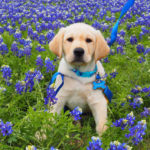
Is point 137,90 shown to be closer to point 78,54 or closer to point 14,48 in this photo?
point 78,54

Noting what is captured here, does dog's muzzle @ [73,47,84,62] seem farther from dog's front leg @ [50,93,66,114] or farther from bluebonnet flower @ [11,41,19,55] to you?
bluebonnet flower @ [11,41,19,55]

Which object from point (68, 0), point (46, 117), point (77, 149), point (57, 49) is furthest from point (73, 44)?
point (68, 0)

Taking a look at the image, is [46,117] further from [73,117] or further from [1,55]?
[1,55]

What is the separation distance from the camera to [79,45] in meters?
2.93

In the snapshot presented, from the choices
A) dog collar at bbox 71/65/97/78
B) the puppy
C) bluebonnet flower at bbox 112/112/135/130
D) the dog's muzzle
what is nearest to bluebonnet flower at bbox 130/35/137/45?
the puppy

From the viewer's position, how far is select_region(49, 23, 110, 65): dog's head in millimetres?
2941

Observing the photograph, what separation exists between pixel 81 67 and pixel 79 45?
1.17 ft

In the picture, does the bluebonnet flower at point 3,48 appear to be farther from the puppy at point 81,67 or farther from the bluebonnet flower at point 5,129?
the bluebonnet flower at point 5,129

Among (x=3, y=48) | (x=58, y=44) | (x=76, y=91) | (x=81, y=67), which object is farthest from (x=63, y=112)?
(x=3, y=48)

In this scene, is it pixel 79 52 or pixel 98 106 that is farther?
Result: pixel 98 106

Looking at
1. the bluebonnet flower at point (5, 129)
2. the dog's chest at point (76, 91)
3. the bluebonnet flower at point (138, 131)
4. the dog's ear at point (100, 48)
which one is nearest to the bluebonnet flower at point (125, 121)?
the bluebonnet flower at point (138, 131)

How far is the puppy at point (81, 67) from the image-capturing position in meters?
3.04

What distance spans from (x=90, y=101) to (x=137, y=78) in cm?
150

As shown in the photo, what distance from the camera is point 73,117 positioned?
8.62 feet
